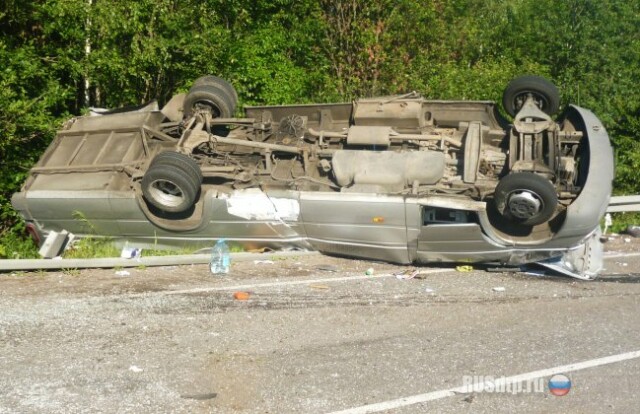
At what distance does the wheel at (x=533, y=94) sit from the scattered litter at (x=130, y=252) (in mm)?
4471

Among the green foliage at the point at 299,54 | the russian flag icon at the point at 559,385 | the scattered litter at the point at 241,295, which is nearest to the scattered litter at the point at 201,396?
the scattered litter at the point at 241,295

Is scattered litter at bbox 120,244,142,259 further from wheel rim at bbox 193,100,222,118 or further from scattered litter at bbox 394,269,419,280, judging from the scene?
scattered litter at bbox 394,269,419,280

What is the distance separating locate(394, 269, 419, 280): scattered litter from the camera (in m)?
7.04

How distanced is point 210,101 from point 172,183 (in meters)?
1.80

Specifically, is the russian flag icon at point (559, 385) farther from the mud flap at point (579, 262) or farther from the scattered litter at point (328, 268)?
the scattered litter at point (328, 268)

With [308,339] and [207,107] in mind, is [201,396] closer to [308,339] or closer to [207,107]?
[308,339]

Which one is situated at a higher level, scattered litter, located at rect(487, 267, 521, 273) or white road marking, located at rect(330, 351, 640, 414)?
scattered litter, located at rect(487, 267, 521, 273)

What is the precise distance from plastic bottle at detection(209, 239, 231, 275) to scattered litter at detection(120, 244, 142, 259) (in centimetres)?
80

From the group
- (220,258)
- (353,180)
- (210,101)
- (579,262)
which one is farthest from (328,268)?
(210,101)

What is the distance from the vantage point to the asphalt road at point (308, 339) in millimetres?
4348

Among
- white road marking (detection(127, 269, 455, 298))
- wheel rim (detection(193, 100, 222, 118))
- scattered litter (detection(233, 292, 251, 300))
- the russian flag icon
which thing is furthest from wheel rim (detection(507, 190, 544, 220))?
wheel rim (detection(193, 100, 222, 118))

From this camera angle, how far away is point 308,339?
17.5ft

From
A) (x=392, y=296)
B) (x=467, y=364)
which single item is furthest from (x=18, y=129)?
(x=467, y=364)

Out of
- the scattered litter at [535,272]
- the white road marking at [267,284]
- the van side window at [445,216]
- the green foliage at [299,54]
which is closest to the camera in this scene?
the white road marking at [267,284]
